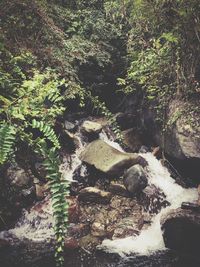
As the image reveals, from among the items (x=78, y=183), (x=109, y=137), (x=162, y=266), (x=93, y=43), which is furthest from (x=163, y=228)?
(x=93, y=43)

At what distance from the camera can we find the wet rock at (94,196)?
687 centimetres

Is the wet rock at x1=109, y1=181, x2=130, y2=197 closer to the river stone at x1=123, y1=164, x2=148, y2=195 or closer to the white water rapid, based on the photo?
the river stone at x1=123, y1=164, x2=148, y2=195

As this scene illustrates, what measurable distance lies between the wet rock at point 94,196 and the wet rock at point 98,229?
25.3 inches

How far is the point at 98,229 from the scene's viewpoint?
20.3 feet

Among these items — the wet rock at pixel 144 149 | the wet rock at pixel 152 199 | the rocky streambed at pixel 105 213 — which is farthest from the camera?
the wet rock at pixel 144 149

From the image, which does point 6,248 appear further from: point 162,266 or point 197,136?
point 197,136

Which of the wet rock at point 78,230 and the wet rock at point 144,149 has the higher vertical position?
the wet rock at point 144,149

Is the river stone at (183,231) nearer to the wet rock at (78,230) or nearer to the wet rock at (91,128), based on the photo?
the wet rock at (78,230)

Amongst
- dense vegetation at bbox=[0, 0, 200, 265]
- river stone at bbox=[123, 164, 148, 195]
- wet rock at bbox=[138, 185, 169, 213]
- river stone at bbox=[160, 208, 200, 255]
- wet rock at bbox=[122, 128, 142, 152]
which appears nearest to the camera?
dense vegetation at bbox=[0, 0, 200, 265]

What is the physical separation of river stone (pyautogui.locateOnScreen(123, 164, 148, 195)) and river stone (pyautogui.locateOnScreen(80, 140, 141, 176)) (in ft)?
0.69

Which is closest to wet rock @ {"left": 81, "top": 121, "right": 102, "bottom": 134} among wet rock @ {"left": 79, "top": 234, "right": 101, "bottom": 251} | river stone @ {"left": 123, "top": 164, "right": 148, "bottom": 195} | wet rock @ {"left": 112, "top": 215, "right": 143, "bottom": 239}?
river stone @ {"left": 123, "top": 164, "right": 148, "bottom": 195}

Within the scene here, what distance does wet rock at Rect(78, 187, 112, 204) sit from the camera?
6871 mm

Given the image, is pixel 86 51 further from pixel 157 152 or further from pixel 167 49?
pixel 157 152

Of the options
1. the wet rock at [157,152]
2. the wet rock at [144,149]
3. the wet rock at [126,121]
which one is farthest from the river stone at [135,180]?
the wet rock at [126,121]
